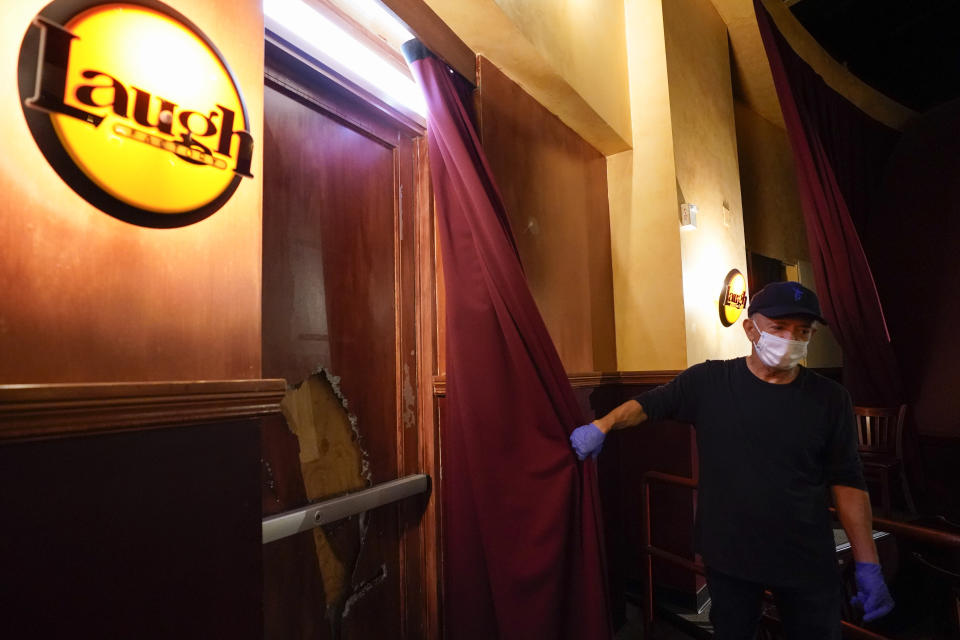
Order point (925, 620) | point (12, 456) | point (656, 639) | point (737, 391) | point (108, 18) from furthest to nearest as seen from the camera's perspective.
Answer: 1. point (925, 620)
2. point (656, 639)
3. point (737, 391)
4. point (108, 18)
5. point (12, 456)

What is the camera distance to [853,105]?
5719 mm

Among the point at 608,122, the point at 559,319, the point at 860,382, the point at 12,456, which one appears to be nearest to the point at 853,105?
the point at 860,382

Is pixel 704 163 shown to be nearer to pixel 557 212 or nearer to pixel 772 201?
pixel 557 212

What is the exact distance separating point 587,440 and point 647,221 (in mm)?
2121

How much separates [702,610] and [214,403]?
11.3 feet

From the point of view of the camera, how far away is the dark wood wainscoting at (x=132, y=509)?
0.89 meters


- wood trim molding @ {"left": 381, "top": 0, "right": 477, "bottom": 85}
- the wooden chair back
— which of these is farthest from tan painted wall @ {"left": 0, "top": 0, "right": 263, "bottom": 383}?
the wooden chair back

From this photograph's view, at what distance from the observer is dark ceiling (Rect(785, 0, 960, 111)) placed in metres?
5.65

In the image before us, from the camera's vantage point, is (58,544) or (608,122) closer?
(58,544)

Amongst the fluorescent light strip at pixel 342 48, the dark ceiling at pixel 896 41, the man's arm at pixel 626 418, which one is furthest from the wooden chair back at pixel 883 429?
the dark ceiling at pixel 896 41

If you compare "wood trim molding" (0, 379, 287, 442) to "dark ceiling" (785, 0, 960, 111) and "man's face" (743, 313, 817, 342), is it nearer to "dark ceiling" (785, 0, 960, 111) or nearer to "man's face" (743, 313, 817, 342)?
"man's face" (743, 313, 817, 342)

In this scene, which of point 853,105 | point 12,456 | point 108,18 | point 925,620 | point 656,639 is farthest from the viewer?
point 853,105

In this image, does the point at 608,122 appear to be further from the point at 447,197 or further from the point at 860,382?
the point at 860,382

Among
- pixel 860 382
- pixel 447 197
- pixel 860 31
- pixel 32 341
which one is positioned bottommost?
pixel 860 382
